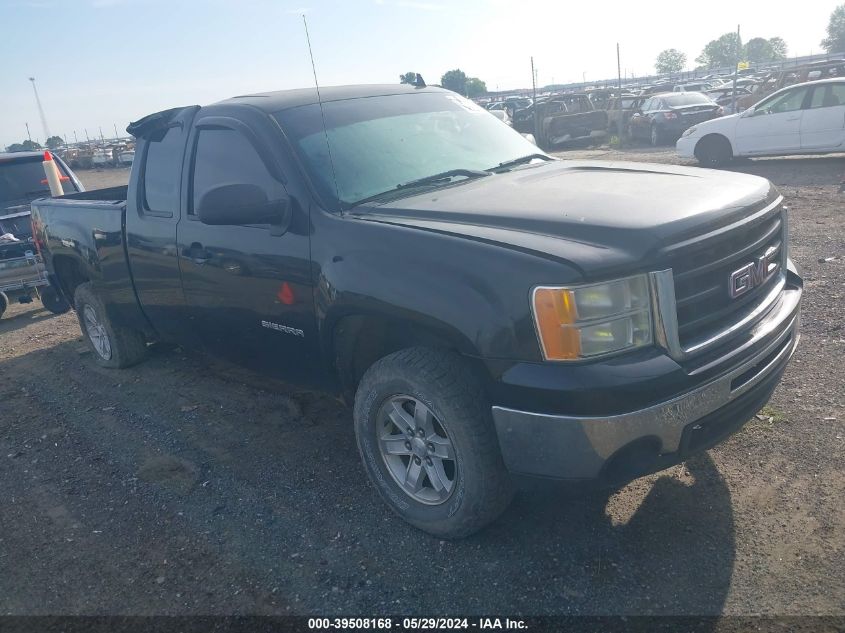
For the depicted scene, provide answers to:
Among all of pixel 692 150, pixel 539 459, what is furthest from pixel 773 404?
pixel 692 150

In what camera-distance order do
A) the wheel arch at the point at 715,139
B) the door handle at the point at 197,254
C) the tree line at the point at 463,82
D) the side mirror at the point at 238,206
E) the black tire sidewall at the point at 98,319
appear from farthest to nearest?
the tree line at the point at 463,82 → the wheel arch at the point at 715,139 → the black tire sidewall at the point at 98,319 → the door handle at the point at 197,254 → the side mirror at the point at 238,206

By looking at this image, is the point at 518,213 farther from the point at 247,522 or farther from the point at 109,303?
the point at 109,303

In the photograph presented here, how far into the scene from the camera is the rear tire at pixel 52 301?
859 centimetres

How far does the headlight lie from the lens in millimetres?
2680

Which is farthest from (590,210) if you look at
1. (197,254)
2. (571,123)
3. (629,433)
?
(571,123)

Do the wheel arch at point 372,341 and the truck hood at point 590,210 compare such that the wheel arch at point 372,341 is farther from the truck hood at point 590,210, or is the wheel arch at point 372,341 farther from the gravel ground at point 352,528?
the gravel ground at point 352,528

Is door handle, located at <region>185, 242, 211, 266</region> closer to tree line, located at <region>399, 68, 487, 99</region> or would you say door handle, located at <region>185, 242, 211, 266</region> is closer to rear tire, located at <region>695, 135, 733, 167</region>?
rear tire, located at <region>695, 135, 733, 167</region>

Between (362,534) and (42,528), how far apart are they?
1.71 m

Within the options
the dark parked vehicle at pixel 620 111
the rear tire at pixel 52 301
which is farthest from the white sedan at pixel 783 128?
the rear tire at pixel 52 301

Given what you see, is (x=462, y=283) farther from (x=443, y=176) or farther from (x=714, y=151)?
(x=714, y=151)

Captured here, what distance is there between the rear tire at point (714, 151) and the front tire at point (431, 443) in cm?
1322

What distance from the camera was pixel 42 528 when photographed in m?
3.76

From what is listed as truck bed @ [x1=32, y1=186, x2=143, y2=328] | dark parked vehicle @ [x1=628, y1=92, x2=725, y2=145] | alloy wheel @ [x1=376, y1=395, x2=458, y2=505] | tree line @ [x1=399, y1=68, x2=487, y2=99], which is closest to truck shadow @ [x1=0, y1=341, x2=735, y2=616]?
alloy wheel @ [x1=376, y1=395, x2=458, y2=505]

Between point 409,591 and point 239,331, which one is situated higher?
point 239,331
